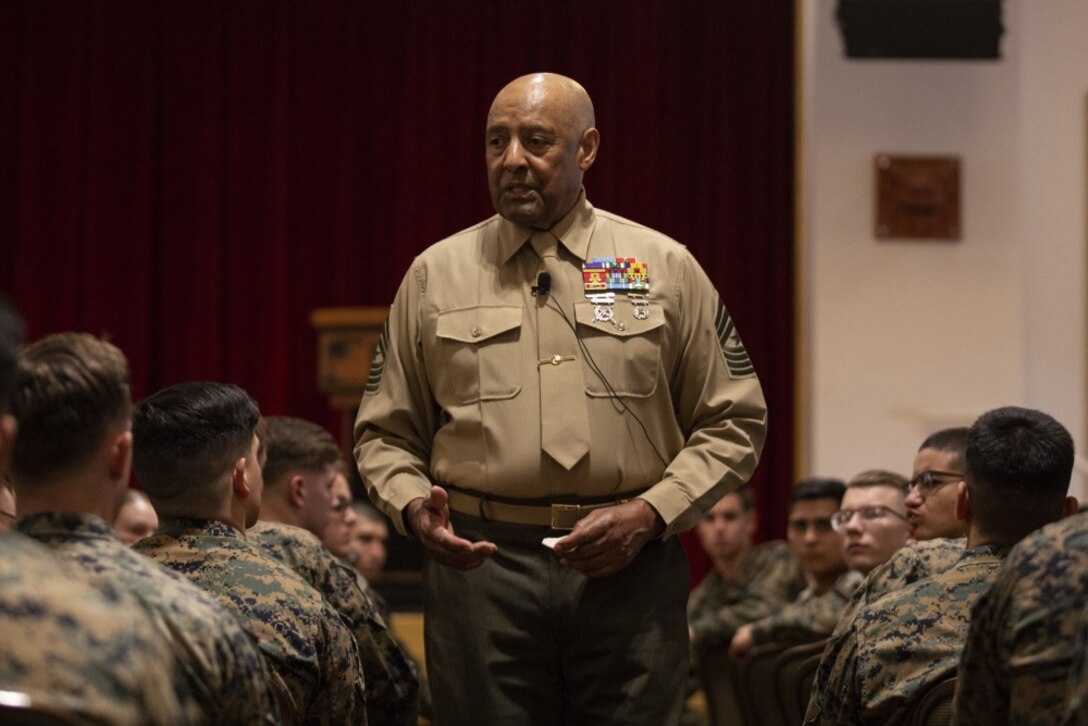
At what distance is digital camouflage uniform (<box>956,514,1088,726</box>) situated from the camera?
1727 mm

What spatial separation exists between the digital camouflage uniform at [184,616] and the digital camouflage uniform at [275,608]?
493 millimetres

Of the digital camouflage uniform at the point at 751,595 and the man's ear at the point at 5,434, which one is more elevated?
the man's ear at the point at 5,434

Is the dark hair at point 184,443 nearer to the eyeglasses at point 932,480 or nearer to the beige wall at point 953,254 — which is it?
the eyeglasses at point 932,480

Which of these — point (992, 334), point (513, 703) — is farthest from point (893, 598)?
point (992, 334)

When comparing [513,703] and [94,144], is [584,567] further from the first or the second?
[94,144]

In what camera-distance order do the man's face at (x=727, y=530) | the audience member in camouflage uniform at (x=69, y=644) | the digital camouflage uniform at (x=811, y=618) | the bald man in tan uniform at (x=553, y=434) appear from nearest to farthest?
the audience member in camouflage uniform at (x=69, y=644) < the bald man in tan uniform at (x=553, y=434) < the digital camouflage uniform at (x=811, y=618) < the man's face at (x=727, y=530)

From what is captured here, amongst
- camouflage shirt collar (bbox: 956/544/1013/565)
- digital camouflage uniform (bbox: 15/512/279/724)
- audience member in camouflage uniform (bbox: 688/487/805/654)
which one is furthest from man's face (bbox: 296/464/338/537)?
audience member in camouflage uniform (bbox: 688/487/805/654)

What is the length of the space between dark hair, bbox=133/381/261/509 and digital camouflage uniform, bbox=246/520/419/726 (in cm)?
51

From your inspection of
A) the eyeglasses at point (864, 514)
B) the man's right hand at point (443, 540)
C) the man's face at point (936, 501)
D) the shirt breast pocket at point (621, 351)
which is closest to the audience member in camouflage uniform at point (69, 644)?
the man's right hand at point (443, 540)

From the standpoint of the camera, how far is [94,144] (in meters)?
7.96

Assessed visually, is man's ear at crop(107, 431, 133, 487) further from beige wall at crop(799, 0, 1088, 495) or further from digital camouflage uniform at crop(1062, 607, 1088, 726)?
beige wall at crop(799, 0, 1088, 495)

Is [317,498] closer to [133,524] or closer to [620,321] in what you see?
[133,524]

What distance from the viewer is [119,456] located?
1.72 m

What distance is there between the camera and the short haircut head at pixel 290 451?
3.33 m
